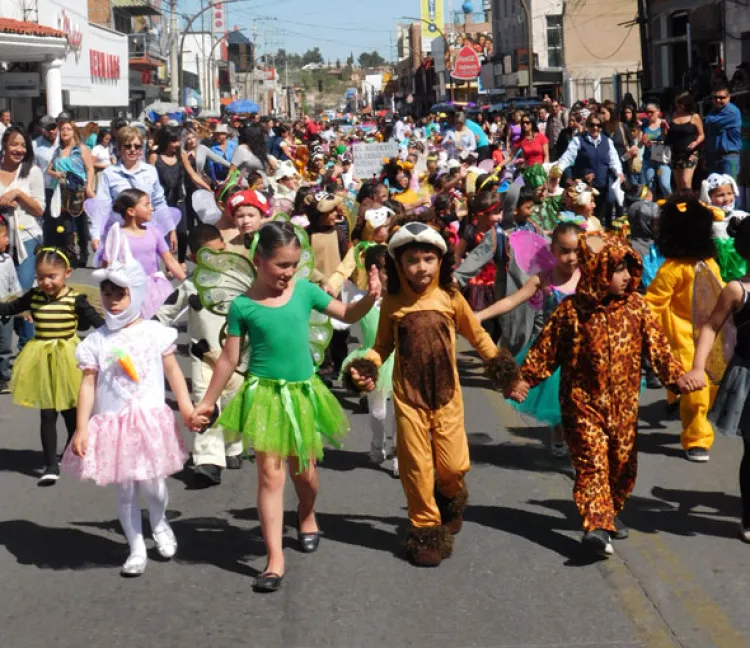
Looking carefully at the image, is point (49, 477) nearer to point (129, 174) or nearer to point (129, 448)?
point (129, 448)

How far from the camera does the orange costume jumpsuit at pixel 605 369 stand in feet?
21.2

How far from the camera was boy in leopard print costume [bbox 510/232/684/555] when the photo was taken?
6453 millimetres

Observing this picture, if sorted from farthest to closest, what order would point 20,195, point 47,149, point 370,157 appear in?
point 370,157 < point 47,149 < point 20,195

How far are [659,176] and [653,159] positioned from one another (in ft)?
1.03

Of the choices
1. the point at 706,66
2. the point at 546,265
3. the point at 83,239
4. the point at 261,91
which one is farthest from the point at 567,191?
the point at 261,91

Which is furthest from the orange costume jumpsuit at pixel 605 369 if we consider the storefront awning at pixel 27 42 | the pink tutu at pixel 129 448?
the storefront awning at pixel 27 42

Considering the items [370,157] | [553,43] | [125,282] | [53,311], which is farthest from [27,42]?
[553,43]

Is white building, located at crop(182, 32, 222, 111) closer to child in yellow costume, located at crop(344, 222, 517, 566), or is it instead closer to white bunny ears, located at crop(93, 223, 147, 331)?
white bunny ears, located at crop(93, 223, 147, 331)

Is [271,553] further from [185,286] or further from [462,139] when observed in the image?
[462,139]

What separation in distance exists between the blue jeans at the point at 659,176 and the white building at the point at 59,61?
17426 millimetres

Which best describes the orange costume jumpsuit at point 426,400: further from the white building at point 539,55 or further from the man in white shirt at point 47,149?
the white building at point 539,55

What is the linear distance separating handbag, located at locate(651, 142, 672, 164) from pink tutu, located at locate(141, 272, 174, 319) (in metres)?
10.2

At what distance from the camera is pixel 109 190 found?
37.2 feet

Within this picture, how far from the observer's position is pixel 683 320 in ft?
27.9
